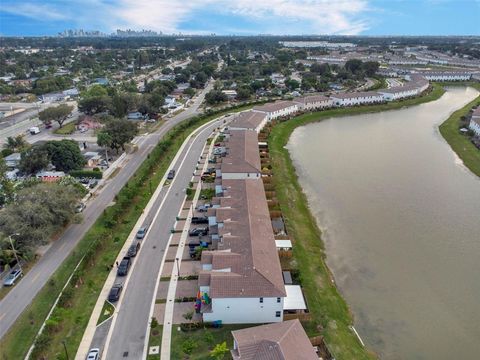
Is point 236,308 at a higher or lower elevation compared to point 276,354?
lower

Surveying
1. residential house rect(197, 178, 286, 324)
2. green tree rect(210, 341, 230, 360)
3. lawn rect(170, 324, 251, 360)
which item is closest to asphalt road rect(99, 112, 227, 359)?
lawn rect(170, 324, 251, 360)

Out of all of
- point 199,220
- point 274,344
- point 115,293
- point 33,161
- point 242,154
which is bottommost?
point 115,293

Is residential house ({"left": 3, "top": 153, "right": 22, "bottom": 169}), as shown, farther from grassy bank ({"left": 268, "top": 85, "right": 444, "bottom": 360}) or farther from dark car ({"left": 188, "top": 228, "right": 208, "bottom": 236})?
grassy bank ({"left": 268, "top": 85, "right": 444, "bottom": 360})

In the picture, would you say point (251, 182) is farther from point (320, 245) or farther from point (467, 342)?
point (467, 342)

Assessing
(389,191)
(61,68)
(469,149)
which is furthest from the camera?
(61,68)

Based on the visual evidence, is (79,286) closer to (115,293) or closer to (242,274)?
(115,293)

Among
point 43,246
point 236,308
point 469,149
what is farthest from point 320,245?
point 469,149

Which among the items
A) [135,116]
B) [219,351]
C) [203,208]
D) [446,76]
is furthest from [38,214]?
[446,76]
